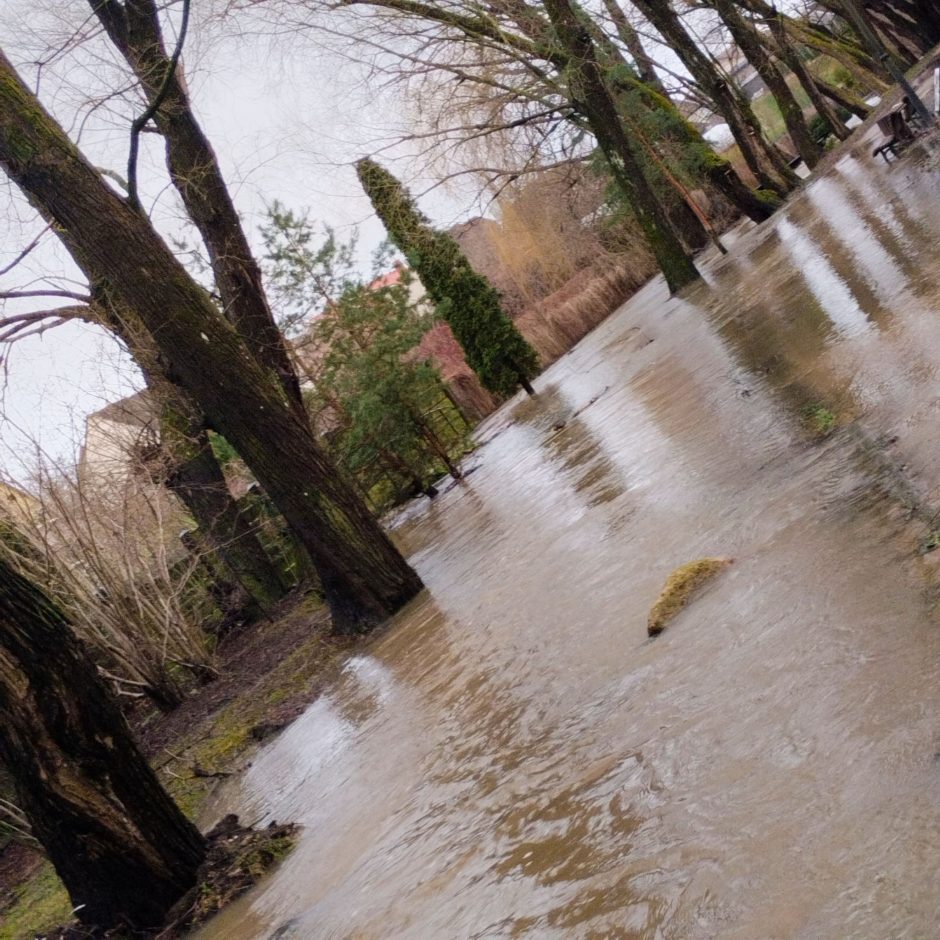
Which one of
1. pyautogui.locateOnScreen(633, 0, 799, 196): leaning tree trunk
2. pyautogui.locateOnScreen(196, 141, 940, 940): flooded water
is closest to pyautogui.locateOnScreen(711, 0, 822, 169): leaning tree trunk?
pyautogui.locateOnScreen(633, 0, 799, 196): leaning tree trunk

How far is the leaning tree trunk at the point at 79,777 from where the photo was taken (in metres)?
5.57

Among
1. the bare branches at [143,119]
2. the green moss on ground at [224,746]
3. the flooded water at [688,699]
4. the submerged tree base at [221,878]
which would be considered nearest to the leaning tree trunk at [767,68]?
the flooded water at [688,699]

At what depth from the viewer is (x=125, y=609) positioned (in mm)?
11727

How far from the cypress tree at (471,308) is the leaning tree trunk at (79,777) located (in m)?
19.6

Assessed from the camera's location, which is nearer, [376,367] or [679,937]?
[679,937]

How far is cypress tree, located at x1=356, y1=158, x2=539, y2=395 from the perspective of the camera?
25.2m

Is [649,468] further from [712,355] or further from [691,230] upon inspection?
[691,230]

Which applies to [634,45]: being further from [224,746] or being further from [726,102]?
[224,746]

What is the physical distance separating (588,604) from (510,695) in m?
0.75

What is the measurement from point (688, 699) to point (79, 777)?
3386mm

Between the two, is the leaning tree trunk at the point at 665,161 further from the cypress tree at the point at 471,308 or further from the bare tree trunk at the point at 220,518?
the bare tree trunk at the point at 220,518

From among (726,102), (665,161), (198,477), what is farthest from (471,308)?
(198,477)

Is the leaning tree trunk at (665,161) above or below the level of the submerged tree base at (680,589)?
above

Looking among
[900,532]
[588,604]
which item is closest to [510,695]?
[588,604]
